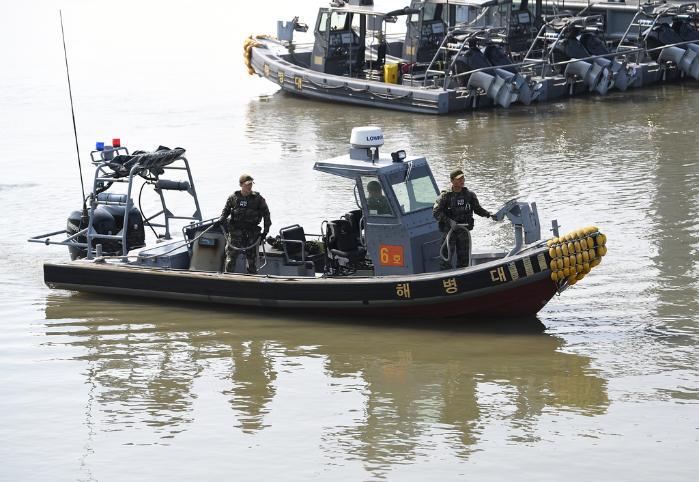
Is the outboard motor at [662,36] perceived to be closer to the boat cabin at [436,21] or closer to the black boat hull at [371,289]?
the boat cabin at [436,21]

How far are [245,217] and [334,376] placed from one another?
237 centimetres

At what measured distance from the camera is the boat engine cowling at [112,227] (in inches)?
642

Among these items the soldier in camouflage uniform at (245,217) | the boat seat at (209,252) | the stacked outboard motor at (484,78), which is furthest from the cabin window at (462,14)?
the soldier in camouflage uniform at (245,217)

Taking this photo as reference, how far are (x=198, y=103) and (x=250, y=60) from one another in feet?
5.73

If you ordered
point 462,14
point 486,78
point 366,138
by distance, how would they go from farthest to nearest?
point 462,14 < point 486,78 < point 366,138

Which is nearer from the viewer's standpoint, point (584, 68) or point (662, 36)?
point (584, 68)

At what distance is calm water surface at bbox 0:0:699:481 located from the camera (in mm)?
11258

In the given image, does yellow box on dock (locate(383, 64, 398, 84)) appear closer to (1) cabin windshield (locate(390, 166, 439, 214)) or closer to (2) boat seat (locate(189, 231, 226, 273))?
(2) boat seat (locate(189, 231, 226, 273))

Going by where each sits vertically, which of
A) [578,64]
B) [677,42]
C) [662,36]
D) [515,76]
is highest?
[662,36]

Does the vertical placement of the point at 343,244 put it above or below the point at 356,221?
below

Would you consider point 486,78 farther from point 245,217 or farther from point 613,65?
point 245,217

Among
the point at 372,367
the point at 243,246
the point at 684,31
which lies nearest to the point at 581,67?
the point at 684,31

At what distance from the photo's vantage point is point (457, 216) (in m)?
14.0

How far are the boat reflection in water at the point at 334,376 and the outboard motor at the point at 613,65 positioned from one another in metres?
17.2
